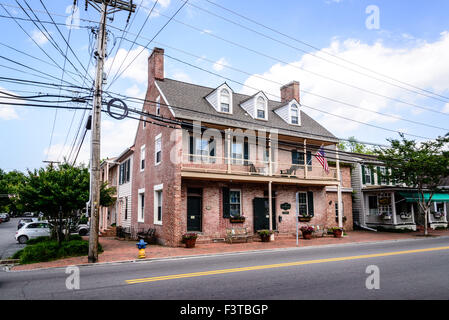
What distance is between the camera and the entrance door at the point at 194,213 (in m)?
17.3

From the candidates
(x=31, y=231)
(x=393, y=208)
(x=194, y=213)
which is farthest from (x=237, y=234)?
(x=393, y=208)

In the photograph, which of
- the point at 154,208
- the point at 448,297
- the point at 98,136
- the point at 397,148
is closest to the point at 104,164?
the point at 154,208

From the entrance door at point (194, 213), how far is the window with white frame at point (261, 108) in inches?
289

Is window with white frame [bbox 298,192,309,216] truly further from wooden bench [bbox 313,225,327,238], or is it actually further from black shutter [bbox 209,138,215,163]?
black shutter [bbox 209,138,215,163]

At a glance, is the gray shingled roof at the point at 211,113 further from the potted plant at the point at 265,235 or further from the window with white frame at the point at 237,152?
the potted plant at the point at 265,235

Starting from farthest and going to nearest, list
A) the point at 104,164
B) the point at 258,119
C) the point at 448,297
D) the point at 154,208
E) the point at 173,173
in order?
the point at 104,164
the point at 258,119
the point at 154,208
the point at 173,173
the point at 448,297

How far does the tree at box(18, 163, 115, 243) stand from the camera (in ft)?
46.1

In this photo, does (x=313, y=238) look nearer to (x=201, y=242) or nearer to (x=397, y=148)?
(x=201, y=242)

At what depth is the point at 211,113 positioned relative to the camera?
61.9ft

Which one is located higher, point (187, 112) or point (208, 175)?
point (187, 112)

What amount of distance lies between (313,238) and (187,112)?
36.2 feet

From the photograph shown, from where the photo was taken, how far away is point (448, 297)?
5.99m

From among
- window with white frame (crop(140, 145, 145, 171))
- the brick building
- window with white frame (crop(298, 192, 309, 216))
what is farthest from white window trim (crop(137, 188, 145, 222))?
window with white frame (crop(298, 192, 309, 216))

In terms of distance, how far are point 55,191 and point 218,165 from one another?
8385 mm
